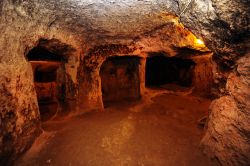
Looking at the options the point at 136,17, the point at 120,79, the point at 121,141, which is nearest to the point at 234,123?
the point at 121,141

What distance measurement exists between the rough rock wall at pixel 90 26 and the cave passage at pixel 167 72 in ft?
23.4

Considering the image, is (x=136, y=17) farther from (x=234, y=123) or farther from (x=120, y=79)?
(x=120, y=79)

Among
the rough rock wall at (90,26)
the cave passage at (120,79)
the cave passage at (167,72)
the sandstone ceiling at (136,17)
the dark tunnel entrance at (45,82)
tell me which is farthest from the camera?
the cave passage at (167,72)

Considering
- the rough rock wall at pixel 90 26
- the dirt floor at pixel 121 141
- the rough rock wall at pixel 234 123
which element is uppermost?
the rough rock wall at pixel 90 26

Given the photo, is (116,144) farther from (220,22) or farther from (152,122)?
(220,22)

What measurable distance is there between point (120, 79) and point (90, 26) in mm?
3721

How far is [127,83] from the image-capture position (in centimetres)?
782

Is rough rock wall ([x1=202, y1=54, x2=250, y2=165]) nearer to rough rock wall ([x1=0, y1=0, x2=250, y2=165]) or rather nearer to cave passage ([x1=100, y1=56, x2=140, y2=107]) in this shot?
rough rock wall ([x1=0, y1=0, x2=250, y2=165])

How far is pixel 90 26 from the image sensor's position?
4238 millimetres

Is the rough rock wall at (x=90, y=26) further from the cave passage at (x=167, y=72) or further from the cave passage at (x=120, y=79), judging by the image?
the cave passage at (x=167, y=72)

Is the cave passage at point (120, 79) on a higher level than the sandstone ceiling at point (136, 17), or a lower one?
lower

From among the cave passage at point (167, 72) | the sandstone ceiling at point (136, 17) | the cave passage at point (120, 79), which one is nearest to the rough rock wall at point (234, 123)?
the sandstone ceiling at point (136, 17)

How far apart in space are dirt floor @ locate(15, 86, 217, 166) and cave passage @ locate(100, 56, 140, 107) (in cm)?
173

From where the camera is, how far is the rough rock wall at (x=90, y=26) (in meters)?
2.56
